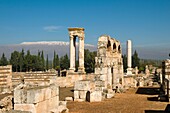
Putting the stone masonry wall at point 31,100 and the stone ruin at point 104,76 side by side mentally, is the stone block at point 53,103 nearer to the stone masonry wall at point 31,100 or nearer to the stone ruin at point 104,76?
the stone masonry wall at point 31,100

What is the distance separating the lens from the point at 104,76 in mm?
20219

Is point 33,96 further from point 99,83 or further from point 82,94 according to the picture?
point 99,83

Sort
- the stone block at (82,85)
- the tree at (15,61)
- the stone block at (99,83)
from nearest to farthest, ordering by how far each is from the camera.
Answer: the stone block at (82,85)
the stone block at (99,83)
the tree at (15,61)

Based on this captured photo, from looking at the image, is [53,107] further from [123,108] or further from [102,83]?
[102,83]

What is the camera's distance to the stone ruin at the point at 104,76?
16.1 meters

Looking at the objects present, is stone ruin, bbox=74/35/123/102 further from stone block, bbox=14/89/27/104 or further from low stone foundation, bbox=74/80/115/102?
stone block, bbox=14/89/27/104

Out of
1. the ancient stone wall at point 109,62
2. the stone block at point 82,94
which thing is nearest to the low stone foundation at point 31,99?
the stone block at point 82,94

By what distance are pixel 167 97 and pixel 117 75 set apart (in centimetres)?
944

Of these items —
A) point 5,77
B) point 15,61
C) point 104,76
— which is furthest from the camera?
point 15,61

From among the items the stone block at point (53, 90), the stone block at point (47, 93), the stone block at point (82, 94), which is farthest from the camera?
the stone block at point (82, 94)

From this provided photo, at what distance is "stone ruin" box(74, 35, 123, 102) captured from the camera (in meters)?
16.1

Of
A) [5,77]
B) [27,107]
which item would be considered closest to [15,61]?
[5,77]

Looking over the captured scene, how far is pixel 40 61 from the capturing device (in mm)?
71688

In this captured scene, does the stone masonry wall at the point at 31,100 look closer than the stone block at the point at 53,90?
Yes
